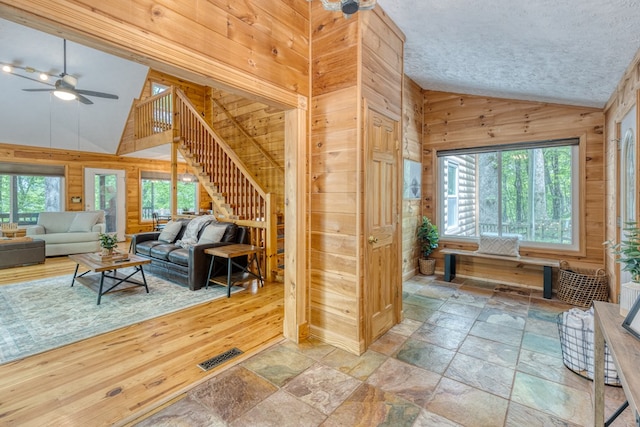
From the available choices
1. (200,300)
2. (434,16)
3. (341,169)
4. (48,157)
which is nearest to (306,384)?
(341,169)

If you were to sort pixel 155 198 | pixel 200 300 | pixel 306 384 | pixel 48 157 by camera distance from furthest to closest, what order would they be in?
pixel 155 198 → pixel 48 157 → pixel 200 300 → pixel 306 384

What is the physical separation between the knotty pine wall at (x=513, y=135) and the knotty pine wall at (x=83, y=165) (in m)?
8.02

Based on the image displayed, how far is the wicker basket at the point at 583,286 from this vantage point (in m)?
3.64

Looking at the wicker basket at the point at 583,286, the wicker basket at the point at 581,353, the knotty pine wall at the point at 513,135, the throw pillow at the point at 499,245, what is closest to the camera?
the wicker basket at the point at 581,353

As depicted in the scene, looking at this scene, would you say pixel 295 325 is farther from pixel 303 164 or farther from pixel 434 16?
pixel 434 16

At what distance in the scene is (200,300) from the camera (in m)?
3.86

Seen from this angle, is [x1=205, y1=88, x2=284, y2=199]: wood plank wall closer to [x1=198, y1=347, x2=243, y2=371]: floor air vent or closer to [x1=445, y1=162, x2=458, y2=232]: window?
[x1=445, y1=162, x2=458, y2=232]: window

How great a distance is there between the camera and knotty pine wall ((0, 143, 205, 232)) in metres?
7.50

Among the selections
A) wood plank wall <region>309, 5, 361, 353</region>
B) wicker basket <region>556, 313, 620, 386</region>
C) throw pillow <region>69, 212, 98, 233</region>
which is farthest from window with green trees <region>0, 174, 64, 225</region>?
wicker basket <region>556, 313, 620, 386</region>

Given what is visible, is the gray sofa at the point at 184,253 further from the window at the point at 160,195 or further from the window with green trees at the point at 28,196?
the window with green trees at the point at 28,196

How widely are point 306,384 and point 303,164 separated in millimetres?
1759

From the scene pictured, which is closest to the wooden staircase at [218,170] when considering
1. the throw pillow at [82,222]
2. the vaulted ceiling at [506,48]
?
the vaulted ceiling at [506,48]

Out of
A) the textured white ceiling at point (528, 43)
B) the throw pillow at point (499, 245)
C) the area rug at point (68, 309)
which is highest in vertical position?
the textured white ceiling at point (528, 43)

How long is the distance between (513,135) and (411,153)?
144cm
